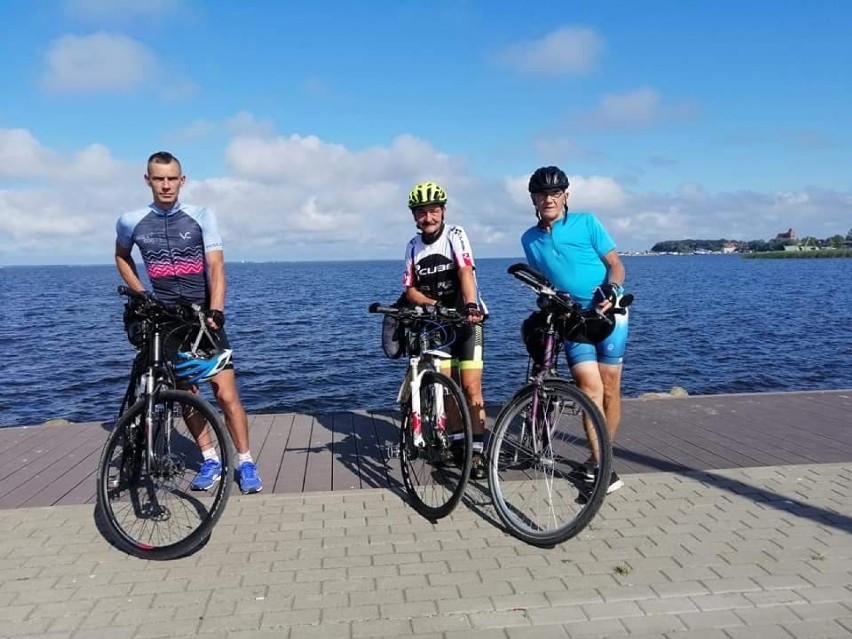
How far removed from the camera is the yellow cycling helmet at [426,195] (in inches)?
193

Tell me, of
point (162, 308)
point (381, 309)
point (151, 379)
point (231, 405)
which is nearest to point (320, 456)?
point (231, 405)

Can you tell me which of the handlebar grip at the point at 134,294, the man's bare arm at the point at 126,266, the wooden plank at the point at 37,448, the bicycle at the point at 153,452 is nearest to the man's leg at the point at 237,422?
the bicycle at the point at 153,452

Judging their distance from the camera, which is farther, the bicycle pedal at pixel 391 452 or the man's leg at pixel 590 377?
the bicycle pedal at pixel 391 452

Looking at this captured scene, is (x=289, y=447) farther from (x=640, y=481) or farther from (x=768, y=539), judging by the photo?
(x=768, y=539)

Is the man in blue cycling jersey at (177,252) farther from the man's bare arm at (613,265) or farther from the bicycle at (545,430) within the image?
the man's bare arm at (613,265)

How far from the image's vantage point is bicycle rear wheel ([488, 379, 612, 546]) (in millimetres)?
3852

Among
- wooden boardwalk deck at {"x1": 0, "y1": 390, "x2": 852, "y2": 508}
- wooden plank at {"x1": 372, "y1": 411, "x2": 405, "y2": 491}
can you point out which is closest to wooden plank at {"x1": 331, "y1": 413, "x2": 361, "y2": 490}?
wooden boardwalk deck at {"x1": 0, "y1": 390, "x2": 852, "y2": 508}

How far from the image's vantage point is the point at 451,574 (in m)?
3.62

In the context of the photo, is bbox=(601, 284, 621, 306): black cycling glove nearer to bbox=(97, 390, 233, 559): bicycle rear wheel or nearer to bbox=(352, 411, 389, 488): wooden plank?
bbox=(352, 411, 389, 488): wooden plank

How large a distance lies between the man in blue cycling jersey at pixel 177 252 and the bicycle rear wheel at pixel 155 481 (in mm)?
482

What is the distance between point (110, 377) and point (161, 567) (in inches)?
711

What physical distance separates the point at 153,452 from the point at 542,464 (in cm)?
246

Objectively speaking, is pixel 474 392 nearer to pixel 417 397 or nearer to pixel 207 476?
pixel 417 397

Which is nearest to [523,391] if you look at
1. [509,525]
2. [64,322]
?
[509,525]
